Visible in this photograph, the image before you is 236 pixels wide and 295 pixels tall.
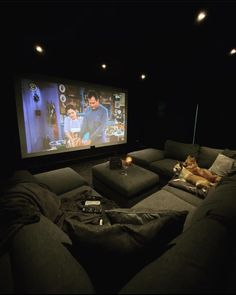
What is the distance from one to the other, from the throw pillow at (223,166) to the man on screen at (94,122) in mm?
2933

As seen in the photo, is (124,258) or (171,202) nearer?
(124,258)

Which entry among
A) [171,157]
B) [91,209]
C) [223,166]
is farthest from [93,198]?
[171,157]

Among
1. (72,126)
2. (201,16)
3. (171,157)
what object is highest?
(201,16)

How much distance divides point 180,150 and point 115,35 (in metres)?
2.35

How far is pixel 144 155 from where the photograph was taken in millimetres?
3186

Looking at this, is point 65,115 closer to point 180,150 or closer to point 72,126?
point 72,126

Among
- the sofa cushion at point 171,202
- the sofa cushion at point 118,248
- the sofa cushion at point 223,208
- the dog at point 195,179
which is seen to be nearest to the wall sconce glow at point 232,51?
the dog at point 195,179

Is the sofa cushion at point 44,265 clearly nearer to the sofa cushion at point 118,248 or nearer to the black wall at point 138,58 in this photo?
the sofa cushion at point 118,248

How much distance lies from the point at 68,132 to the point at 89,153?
916 millimetres

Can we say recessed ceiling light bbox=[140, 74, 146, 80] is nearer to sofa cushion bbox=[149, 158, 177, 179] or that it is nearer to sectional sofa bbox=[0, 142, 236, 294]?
sofa cushion bbox=[149, 158, 177, 179]

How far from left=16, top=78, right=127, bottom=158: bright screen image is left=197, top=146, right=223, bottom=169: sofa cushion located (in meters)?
2.59

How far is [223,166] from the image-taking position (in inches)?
88.6

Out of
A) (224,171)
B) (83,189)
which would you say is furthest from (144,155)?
(83,189)

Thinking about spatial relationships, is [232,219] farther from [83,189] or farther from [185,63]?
[185,63]
